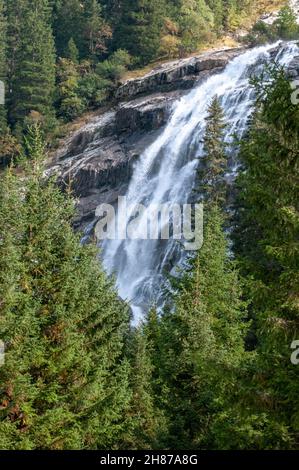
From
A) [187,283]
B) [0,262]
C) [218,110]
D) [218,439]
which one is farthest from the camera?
[218,110]

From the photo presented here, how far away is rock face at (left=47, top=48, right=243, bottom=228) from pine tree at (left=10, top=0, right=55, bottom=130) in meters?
10.7

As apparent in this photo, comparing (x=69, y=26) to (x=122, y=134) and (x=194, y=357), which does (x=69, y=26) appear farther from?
(x=194, y=357)

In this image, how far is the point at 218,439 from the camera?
11453 millimetres

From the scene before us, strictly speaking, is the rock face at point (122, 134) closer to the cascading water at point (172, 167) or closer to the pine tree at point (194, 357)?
the cascading water at point (172, 167)

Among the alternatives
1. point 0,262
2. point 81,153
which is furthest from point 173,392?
point 81,153

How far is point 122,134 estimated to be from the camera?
187 feet

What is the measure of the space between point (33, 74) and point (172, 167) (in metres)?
32.6

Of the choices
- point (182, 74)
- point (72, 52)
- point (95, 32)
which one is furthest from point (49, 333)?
point (95, 32)

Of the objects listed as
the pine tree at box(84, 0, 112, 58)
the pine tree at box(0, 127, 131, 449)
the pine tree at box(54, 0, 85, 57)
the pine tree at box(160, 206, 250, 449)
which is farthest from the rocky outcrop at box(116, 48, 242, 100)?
the pine tree at box(0, 127, 131, 449)

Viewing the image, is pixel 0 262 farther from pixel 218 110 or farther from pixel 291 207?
pixel 218 110

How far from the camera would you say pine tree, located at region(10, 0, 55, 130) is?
→ 7274 centimetres

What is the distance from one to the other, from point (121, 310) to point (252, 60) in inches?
1573

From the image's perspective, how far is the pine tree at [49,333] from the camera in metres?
15.1
